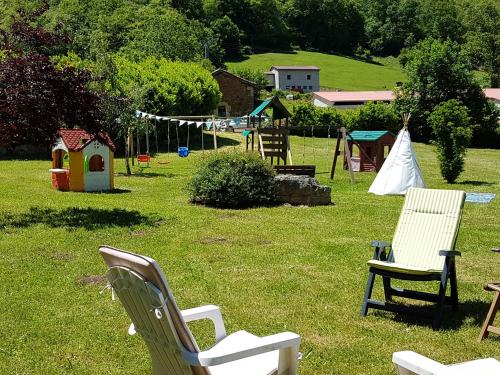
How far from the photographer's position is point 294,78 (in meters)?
91.2

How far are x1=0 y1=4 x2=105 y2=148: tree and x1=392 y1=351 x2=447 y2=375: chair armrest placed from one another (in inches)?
369

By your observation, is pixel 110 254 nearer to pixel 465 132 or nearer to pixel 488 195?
pixel 488 195

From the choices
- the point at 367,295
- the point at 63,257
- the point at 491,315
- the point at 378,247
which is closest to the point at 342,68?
the point at 63,257

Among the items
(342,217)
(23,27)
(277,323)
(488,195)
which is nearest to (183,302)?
(277,323)

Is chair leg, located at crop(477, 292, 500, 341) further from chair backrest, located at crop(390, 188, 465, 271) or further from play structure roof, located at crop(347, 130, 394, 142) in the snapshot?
play structure roof, located at crop(347, 130, 394, 142)

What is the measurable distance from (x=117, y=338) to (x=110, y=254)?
2.40m

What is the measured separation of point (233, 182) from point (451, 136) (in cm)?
937

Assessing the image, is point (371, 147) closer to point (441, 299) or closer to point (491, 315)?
point (441, 299)

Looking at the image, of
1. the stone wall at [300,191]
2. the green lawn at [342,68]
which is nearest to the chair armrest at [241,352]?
the stone wall at [300,191]

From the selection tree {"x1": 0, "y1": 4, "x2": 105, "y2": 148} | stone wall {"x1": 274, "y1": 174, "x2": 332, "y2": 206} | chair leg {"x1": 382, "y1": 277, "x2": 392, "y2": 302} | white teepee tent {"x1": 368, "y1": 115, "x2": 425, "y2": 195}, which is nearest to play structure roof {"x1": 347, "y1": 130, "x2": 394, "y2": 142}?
white teepee tent {"x1": 368, "y1": 115, "x2": 425, "y2": 195}

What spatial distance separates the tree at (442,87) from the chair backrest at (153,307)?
45119 mm

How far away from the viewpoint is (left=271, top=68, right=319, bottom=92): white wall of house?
90125mm

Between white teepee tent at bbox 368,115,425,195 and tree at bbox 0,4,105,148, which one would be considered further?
white teepee tent at bbox 368,115,425,195

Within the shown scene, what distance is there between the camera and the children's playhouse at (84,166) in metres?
16.8
